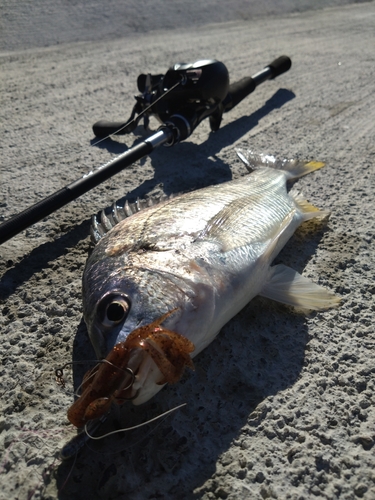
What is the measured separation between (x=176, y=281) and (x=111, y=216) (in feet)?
2.97

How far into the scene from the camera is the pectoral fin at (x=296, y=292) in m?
2.35

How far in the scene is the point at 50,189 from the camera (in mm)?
3422

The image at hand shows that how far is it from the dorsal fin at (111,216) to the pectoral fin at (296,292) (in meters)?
0.88

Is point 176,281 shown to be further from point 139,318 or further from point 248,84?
point 248,84

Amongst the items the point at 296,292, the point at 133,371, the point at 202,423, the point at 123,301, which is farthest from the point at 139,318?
the point at 296,292

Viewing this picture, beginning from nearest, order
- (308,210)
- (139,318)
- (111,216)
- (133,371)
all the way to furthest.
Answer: (133,371), (139,318), (111,216), (308,210)

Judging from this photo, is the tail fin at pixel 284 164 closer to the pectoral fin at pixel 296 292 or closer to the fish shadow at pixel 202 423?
the pectoral fin at pixel 296 292

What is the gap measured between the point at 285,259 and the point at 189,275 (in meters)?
0.94

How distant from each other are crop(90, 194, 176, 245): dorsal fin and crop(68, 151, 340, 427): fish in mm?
13

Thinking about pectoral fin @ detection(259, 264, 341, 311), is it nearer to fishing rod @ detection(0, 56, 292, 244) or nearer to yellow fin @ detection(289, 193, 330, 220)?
yellow fin @ detection(289, 193, 330, 220)

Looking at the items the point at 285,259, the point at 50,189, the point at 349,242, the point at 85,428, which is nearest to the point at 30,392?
the point at 85,428

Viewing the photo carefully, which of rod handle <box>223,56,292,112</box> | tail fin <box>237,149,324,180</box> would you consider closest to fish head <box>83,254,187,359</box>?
tail fin <box>237,149,324,180</box>

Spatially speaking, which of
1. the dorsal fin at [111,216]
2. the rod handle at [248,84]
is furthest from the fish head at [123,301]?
the rod handle at [248,84]

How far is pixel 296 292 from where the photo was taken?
7.78 feet
